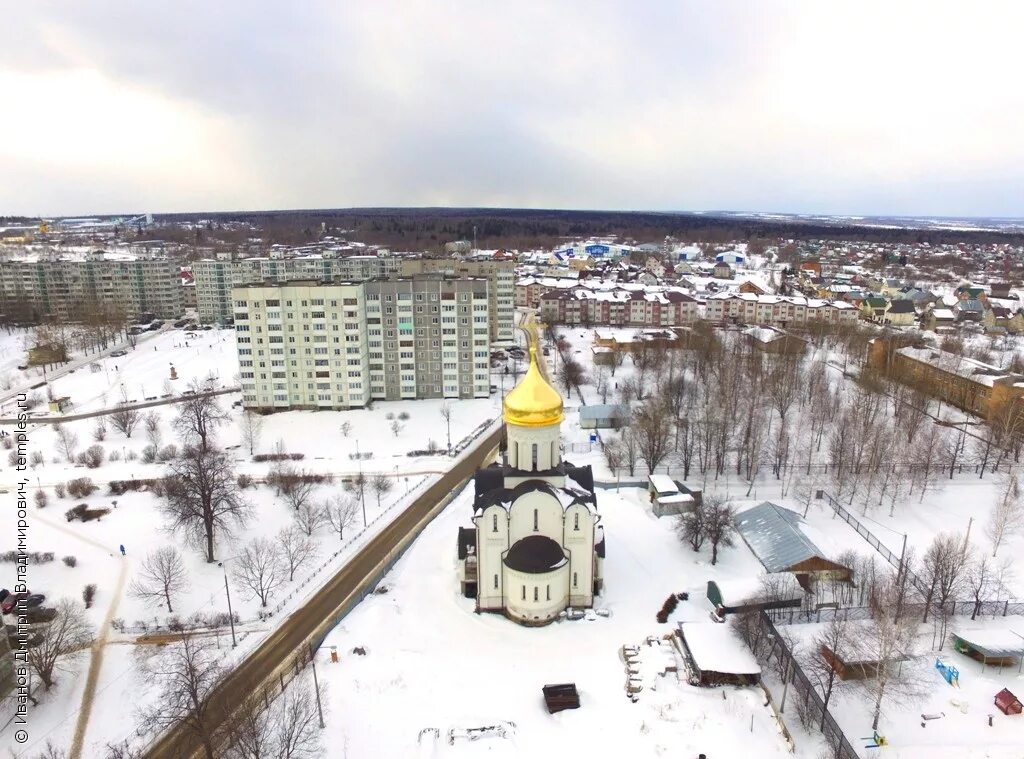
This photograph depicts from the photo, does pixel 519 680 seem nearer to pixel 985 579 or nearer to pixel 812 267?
pixel 985 579

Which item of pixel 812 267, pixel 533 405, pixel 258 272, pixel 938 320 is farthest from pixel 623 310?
pixel 812 267

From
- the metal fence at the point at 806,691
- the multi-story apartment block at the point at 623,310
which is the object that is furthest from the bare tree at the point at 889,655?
the multi-story apartment block at the point at 623,310

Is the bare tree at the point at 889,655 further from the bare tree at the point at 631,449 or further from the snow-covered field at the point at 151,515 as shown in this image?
the snow-covered field at the point at 151,515

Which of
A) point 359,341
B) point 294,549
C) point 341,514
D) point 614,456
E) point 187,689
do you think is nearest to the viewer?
point 187,689

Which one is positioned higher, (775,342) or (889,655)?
(775,342)

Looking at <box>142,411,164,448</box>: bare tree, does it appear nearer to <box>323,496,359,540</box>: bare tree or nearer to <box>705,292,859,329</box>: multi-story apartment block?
<box>323,496,359,540</box>: bare tree

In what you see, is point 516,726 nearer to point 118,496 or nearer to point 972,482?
point 118,496
